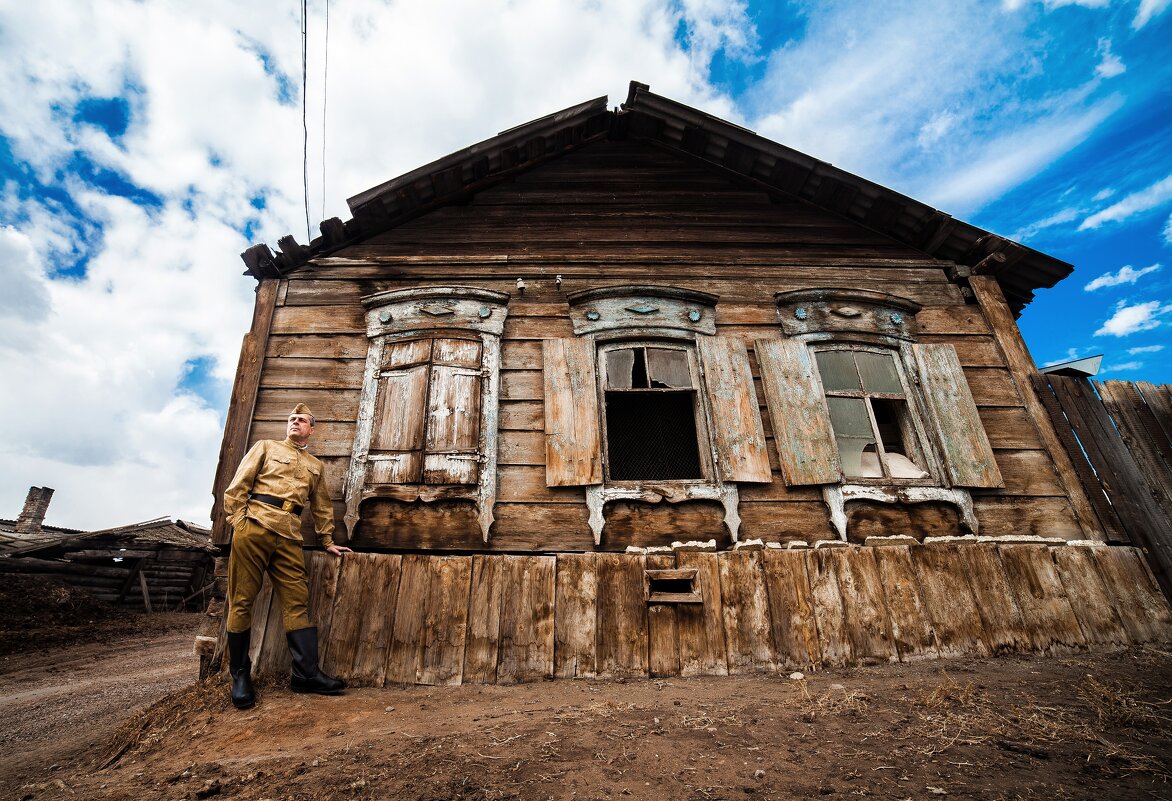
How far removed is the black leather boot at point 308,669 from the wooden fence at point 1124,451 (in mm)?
6520

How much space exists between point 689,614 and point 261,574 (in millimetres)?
3036

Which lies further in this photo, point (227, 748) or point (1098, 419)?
point (1098, 419)

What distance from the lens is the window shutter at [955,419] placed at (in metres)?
4.77

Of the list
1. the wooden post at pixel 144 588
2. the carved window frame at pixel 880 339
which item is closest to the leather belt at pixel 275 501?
the carved window frame at pixel 880 339

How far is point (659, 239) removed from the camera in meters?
5.88

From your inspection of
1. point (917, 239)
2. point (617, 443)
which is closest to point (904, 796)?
point (617, 443)

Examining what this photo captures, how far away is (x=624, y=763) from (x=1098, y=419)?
5.71 m

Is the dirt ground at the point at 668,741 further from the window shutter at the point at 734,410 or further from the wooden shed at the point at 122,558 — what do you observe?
the wooden shed at the point at 122,558

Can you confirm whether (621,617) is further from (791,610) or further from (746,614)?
(791,610)

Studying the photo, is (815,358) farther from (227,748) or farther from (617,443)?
(227,748)

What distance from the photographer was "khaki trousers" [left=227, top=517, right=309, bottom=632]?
3516 millimetres

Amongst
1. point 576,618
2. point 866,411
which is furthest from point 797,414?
point 576,618

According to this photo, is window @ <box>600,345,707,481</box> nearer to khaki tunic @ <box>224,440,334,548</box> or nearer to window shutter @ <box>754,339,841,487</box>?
window shutter @ <box>754,339,841,487</box>

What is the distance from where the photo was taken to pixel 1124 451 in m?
4.92
